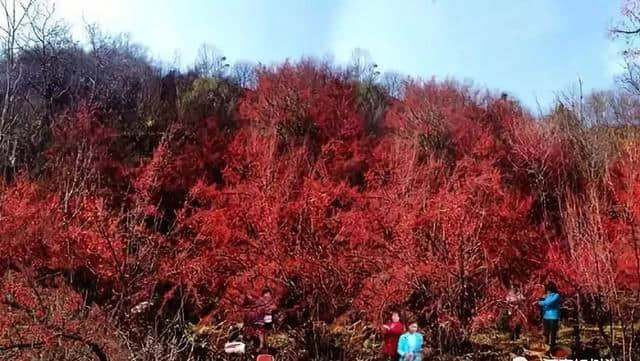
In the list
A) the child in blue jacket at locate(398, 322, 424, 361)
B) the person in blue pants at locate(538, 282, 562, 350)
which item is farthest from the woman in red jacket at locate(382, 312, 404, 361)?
the person in blue pants at locate(538, 282, 562, 350)

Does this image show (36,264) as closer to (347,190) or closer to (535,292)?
(347,190)

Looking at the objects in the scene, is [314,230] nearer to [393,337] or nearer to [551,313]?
[393,337]

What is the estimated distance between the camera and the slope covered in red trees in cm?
1180

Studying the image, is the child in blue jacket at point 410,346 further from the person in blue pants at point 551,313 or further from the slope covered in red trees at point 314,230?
the person in blue pants at point 551,313

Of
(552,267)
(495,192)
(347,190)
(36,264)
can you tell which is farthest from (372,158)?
(36,264)

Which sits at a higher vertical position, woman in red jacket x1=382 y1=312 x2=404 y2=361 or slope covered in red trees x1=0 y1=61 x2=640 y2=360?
slope covered in red trees x1=0 y1=61 x2=640 y2=360

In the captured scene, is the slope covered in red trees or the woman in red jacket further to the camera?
the woman in red jacket

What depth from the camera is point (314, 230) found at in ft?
52.3

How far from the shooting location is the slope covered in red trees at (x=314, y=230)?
11.8 metres

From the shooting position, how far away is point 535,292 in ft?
53.3

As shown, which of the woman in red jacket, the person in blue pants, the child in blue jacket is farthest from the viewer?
the person in blue pants

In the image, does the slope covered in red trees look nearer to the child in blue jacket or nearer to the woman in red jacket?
the woman in red jacket

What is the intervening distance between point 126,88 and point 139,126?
3077 millimetres

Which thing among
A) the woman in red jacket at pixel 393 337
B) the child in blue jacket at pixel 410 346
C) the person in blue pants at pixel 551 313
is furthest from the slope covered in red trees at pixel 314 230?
the child in blue jacket at pixel 410 346
